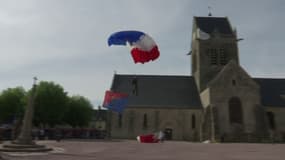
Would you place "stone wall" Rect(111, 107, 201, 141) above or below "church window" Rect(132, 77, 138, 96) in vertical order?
below

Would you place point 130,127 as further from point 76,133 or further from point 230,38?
point 230,38

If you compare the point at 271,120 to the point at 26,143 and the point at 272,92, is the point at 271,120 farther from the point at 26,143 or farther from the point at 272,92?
the point at 26,143

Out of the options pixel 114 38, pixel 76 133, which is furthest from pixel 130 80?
pixel 114 38

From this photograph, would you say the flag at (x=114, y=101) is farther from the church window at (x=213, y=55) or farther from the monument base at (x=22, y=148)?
the monument base at (x=22, y=148)

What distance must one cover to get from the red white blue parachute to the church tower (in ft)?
89.7

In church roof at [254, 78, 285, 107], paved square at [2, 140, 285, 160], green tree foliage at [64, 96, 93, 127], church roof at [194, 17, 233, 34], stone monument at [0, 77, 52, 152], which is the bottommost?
paved square at [2, 140, 285, 160]

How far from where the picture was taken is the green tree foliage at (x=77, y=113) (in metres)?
55.0

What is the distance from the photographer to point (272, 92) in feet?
141

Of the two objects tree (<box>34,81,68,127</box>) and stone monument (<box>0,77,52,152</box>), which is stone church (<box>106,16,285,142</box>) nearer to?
tree (<box>34,81,68,127</box>)

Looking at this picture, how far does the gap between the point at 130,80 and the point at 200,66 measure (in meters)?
10.9

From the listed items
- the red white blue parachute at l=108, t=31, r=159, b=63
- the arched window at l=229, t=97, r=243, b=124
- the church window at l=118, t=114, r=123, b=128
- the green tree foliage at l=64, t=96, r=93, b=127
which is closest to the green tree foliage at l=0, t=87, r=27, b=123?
the green tree foliage at l=64, t=96, r=93, b=127

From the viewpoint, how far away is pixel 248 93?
124ft

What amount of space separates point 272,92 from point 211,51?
10650 mm

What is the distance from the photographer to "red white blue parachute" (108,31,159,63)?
654 inches
